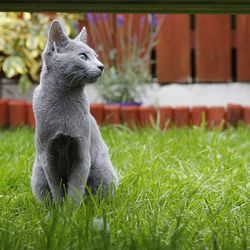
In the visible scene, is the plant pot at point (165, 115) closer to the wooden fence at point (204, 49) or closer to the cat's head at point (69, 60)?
the wooden fence at point (204, 49)

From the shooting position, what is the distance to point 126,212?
2408 mm

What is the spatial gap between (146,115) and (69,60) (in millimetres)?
3094

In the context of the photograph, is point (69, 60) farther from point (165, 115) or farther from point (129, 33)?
point (129, 33)

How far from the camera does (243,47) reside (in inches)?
238

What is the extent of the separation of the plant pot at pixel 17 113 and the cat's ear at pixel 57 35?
314 centimetres

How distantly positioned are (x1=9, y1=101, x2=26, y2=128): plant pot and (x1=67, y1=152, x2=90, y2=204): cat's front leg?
123 inches

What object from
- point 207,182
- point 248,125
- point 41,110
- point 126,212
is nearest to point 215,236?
point 126,212

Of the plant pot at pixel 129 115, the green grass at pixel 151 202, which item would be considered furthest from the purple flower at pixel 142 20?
the green grass at pixel 151 202

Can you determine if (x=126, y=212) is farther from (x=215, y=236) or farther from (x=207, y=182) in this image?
(x=207, y=182)

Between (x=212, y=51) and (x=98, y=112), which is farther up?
(x=212, y=51)

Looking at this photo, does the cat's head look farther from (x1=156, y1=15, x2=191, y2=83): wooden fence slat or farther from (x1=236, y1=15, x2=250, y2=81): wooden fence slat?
(x1=236, y1=15, x2=250, y2=81): wooden fence slat
